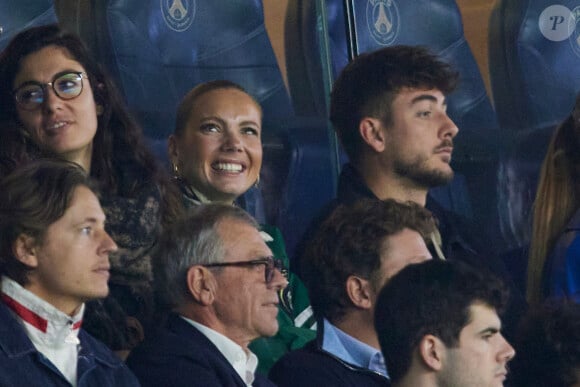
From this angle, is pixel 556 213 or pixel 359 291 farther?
pixel 556 213

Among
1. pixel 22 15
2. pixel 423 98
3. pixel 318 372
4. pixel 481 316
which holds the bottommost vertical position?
pixel 318 372

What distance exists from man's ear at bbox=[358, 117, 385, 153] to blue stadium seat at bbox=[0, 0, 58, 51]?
105 cm

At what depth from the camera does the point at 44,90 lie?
4.21 m

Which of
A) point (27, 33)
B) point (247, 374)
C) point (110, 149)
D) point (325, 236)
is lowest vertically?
point (247, 374)

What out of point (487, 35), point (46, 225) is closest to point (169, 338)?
point (46, 225)

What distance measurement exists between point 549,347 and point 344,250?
668 mm

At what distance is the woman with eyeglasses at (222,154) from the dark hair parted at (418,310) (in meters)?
Result: 0.93

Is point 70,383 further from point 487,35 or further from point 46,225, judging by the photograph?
point 487,35

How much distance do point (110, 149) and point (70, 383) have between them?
1.04m

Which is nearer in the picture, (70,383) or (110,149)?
(70,383)

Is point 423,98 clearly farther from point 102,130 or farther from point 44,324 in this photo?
point 44,324

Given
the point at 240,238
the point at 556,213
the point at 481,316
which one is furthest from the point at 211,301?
the point at 556,213

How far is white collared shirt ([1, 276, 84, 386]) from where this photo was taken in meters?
3.45

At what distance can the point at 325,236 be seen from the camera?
13.9 ft
